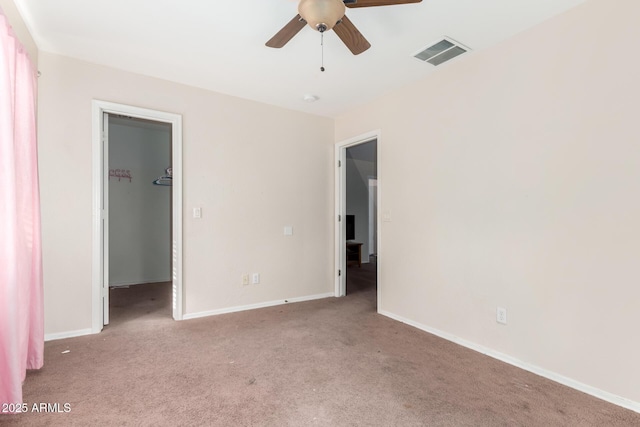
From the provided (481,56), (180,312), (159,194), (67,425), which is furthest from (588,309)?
(159,194)

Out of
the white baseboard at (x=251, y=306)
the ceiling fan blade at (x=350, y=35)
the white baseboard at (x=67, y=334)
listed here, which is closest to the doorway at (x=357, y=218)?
the white baseboard at (x=251, y=306)

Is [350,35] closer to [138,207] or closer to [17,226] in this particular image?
[17,226]

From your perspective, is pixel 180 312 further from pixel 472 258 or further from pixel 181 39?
pixel 472 258

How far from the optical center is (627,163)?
1866mm

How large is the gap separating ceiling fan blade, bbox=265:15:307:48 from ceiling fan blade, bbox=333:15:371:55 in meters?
0.21

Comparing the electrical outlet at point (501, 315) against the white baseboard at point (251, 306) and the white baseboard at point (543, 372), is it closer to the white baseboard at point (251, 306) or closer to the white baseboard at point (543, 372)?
the white baseboard at point (543, 372)

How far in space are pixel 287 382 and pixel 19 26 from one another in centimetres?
317

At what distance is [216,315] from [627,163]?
3.72 meters

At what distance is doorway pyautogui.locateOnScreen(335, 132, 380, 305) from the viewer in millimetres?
4398

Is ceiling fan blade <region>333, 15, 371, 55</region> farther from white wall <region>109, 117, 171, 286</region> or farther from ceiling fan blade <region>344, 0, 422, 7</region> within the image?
white wall <region>109, 117, 171, 286</region>

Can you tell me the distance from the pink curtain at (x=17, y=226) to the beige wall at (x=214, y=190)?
2.56ft

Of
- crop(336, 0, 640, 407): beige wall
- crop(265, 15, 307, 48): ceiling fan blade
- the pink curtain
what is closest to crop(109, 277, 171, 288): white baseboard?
the pink curtain

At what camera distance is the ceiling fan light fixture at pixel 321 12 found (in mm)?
1562

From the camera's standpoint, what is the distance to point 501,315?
2.48 metres
